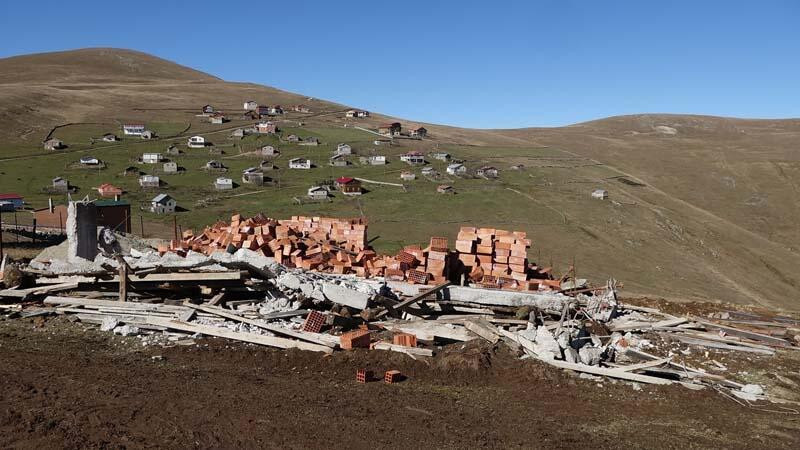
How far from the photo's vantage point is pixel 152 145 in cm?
8369

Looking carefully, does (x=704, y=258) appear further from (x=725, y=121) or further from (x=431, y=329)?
(x=725, y=121)

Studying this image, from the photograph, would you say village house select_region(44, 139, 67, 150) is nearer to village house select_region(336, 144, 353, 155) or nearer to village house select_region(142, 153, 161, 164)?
village house select_region(142, 153, 161, 164)

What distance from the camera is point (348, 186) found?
2591 inches

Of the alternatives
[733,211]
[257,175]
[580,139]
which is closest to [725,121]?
[580,139]

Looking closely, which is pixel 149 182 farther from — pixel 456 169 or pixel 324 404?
pixel 324 404

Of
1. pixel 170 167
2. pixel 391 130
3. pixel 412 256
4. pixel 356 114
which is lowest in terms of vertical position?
pixel 412 256

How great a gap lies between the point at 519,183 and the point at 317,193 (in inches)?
1037

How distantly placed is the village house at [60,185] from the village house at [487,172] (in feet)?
161

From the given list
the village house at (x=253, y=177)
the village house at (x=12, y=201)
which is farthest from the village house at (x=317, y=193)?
the village house at (x=12, y=201)

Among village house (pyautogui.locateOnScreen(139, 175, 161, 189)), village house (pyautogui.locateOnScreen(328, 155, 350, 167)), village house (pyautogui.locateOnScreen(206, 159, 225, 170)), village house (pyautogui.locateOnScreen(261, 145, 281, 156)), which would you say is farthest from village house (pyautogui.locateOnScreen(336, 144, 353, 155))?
village house (pyautogui.locateOnScreen(139, 175, 161, 189))

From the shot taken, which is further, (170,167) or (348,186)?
(170,167)

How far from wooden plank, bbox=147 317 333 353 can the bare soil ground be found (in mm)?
217

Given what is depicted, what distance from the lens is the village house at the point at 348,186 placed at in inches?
2589

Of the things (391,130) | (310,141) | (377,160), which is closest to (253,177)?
(377,160)
